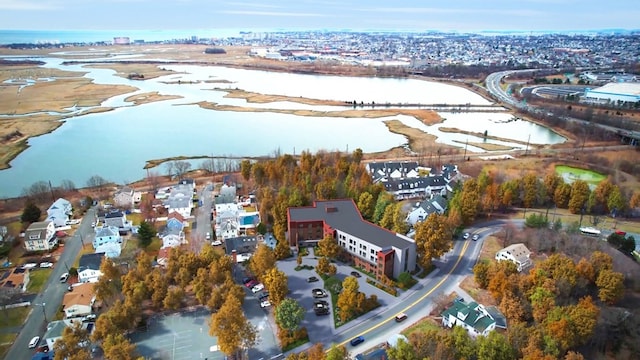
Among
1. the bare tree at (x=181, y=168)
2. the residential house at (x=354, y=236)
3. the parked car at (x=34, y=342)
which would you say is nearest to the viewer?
the parked car at (x=34, y=342)

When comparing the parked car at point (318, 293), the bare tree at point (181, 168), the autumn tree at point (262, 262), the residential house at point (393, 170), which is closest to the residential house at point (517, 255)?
the parked car at point (318, 293)

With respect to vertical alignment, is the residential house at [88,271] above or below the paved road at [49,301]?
above

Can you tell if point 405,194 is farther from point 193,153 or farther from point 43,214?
point 43,214

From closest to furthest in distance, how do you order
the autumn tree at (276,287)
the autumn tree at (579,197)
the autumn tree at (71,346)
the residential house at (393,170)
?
the autumn tree at (71,346), the autumn tree at (276,287), the autumn tree at (579,197), the residential house at (393,170)

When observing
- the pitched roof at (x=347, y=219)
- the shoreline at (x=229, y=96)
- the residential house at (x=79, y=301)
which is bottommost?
the residential house at (x=79, y=301)

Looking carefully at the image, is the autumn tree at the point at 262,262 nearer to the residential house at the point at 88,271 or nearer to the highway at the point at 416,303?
the highway at the point at 416,303

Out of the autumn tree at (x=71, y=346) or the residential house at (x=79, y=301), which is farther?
the residential house at (x=79, y=301)
